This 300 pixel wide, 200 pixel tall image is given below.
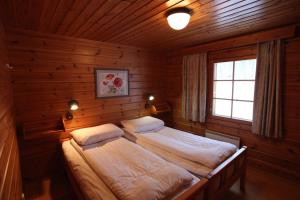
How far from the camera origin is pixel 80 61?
2613mm

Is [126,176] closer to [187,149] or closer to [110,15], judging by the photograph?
[187,149]

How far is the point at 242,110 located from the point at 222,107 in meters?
0.35

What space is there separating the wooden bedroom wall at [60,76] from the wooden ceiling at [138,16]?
21 centimetres

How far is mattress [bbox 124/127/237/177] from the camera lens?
178 centimetres

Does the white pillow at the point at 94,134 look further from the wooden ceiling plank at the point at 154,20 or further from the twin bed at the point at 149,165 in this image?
the wooden ceiling plank at the point at 154,20

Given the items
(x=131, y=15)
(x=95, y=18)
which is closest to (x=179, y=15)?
(x=131, y=15)

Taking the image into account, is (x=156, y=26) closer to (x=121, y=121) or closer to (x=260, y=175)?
(x=121, y=121)

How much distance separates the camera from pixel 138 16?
1781 millimetres

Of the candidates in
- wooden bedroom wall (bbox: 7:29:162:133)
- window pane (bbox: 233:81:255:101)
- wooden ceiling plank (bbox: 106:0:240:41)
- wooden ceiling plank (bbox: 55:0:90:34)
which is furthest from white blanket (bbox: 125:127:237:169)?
wooden ceiling plank (bbox: 55:0:90:34)

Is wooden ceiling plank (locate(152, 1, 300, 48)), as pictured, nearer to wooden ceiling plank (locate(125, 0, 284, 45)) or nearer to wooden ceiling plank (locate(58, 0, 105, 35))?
wooden ceiling plank (locate(125, 0, 284, 45))

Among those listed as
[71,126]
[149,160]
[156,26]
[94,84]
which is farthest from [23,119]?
[156,26]

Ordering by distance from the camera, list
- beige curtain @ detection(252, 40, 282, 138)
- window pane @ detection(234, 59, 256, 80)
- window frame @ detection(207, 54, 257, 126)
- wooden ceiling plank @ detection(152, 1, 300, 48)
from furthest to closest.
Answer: window frame @ detection(207, 54, 257, 126), window pane @ detection(234, 59, 256, 80), beige curtain @ detection(252, 40, 282, 138), wooden ceiling plank @ detection(152, 1, 300, 48)

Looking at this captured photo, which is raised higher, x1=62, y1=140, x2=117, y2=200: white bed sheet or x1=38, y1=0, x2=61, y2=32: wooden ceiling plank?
x1=38, y1=0, x2=61, y2=32: wooden ceiling plank

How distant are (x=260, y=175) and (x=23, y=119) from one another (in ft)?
11.7
